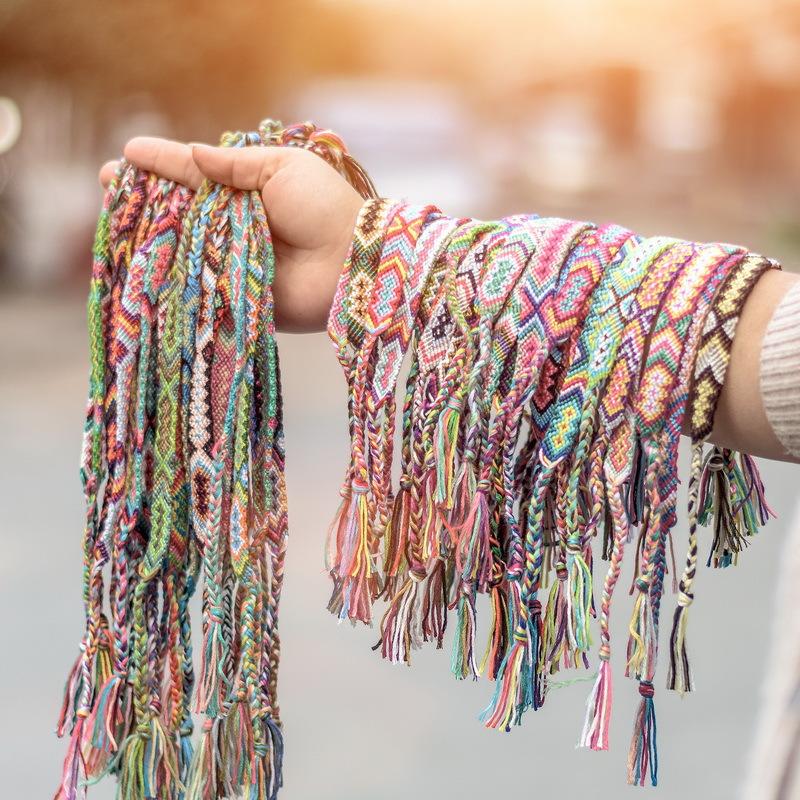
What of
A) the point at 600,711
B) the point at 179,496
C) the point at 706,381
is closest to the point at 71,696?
the point at 179,496

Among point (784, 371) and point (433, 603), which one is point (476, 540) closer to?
point (433, 603)

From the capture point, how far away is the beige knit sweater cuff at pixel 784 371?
22.8 inches

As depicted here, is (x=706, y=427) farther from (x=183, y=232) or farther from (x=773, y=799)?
(x=183, y=232)

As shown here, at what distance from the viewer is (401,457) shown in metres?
0.71

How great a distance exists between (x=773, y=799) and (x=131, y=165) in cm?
65

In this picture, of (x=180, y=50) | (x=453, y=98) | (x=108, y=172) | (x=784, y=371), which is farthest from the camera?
(x=453, y=98)

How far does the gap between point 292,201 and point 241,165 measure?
0.16 ft

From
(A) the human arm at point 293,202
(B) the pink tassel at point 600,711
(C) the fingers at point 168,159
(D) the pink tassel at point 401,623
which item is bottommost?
(B) the pink tassel at point 600,711

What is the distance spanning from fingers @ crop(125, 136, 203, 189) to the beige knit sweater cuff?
1.44ft

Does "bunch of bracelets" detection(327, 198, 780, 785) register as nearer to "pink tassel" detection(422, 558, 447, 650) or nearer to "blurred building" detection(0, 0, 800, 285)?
"pink tassel" detection(422, 558, 447, 650)

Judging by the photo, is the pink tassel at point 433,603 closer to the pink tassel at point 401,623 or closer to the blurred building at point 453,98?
the pink tassel at point 401,623

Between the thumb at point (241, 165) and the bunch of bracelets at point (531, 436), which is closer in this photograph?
the bunch of bracelets at point (531, 436)

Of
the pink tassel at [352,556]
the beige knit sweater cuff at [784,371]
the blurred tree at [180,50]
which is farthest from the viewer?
the blurred tree at [180,50]

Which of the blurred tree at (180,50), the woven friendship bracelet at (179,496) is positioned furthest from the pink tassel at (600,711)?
the blurred tree at (180,50)
